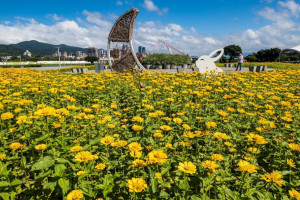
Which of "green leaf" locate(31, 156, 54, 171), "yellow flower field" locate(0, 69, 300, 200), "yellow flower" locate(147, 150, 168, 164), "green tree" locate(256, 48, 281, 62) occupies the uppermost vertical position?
"green tree" locate(256, 48, 281, 62)

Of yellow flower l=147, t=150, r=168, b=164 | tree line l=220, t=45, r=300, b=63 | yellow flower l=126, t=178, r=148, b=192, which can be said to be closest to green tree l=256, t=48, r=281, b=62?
tree line l=220, t=45, r=300, b=63

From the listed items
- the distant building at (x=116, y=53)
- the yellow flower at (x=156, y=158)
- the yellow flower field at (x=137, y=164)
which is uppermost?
the distant building at (x=116, y=53)

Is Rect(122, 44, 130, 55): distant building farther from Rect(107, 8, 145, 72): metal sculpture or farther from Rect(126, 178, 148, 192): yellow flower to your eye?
Answer: Rect(126, 178, 148, 192): yellow flower

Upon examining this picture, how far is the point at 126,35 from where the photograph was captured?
976cm

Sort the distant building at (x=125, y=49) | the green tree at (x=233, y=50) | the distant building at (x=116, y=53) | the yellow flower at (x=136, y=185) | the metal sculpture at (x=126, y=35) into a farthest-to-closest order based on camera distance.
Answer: the green tree at (x=233, y=50), the distant building at (x=116, y=53), the distant building at (x=125, y=49), the metal sculpture at (x=126, y=35), the yellow flower at (x=136, y=185)

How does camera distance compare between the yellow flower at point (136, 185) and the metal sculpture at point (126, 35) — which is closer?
the yellow flower at point (136, 185)

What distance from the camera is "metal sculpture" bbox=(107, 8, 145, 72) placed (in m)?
9.49

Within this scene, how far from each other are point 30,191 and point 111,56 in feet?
33.1

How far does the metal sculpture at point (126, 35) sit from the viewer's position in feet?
31.1

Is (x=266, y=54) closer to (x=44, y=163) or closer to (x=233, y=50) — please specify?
(x=233, y=50)

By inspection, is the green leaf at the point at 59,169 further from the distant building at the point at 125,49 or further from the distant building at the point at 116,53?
the distant building at the point at 116,53

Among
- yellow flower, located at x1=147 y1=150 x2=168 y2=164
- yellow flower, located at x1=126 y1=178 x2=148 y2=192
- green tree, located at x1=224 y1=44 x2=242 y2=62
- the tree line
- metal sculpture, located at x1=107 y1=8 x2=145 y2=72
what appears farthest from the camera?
green tree, located at x1=224 y1=44 x2=242 y2=62

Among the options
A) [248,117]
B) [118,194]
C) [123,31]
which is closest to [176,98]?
[248,117]

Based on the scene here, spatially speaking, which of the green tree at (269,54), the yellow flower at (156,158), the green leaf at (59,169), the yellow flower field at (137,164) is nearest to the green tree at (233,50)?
the green tree at (269,54)
